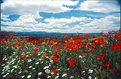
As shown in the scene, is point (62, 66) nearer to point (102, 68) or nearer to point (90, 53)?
point (90, 53)

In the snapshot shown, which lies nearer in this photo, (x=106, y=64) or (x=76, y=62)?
(x=106, y=64)

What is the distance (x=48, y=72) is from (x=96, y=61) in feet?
4.21

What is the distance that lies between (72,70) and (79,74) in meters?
0.26

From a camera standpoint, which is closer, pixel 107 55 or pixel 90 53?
pixel 107 55

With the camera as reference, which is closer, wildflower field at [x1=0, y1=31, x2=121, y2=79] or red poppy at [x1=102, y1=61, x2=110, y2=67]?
red poppy at [x1=102, y1=61, x2=110, y2=67]

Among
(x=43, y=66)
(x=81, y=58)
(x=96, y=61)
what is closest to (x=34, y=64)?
(x=43, y=66)

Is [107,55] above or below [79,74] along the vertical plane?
above

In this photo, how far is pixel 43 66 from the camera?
736cm

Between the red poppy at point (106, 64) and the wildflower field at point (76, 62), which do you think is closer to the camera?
the red poppy at point (106, 64)

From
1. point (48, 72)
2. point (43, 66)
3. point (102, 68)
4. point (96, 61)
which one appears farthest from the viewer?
point (43, 66)

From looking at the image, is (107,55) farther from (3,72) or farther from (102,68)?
(3,72)

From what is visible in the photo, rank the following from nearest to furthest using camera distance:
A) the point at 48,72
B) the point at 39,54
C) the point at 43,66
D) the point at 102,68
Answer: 1. the point at 102,68
2. the point at 48,72
3. the point at 43,66
4. the point at 39,54

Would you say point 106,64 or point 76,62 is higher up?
point 106,64

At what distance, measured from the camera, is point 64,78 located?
20.5 feet
